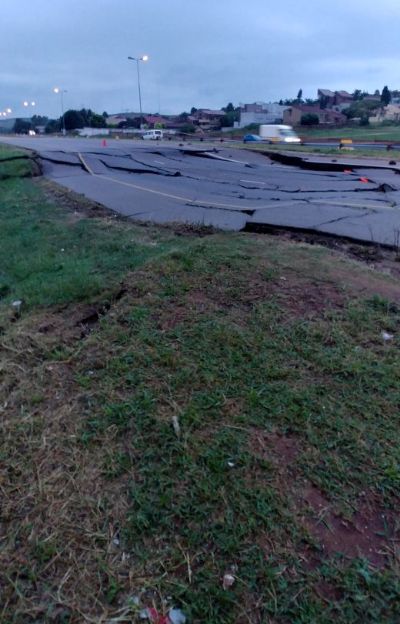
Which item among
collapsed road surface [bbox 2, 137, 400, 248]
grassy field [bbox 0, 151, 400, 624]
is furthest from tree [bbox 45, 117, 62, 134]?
grassy field [bbox 0, 151, 400, 624]

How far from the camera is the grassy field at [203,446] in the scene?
232 centimetres

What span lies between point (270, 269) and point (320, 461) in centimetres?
264

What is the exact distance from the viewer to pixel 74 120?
275 feet

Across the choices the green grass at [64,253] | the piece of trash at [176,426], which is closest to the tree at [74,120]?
the green grass at [64,253]

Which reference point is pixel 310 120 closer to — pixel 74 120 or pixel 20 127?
pixel 74 120

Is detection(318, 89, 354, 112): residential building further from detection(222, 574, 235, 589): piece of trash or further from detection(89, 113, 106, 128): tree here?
detection(222, 574, 235, 589): piece of trash

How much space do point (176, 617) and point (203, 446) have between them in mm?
979

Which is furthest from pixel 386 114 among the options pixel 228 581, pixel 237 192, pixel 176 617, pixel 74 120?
pixel 176 617

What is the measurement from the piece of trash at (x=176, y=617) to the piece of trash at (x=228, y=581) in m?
0.22

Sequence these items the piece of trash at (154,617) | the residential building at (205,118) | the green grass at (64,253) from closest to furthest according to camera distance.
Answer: the piece of trash at (154,617), the green grass at (64,253), the residential building at (205,118)

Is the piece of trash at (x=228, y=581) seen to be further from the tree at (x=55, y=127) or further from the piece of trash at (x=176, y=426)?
the tree at (x=55, y=127)

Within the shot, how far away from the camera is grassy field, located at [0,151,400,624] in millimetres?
2322

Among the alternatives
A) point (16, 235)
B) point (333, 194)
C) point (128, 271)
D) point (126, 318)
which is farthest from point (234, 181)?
point (126, 318)

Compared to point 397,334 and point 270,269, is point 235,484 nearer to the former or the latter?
point 397,334
